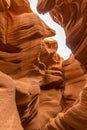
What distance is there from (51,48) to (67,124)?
1.71m

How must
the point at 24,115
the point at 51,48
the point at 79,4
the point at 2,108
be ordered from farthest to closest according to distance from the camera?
1. the point at 51,48
2. the point at 79,4
3. the point at 24,115
4. the point at 2,108

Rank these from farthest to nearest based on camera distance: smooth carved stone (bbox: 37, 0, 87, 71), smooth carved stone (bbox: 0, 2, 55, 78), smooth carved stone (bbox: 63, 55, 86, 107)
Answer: smooth carved stone (bbox: 63, 55, 86, 107) < smooth carved stone (bbox: 37, 0, 87, 71) < smooth carved stone (bbox: 0, 2, 55, 78)

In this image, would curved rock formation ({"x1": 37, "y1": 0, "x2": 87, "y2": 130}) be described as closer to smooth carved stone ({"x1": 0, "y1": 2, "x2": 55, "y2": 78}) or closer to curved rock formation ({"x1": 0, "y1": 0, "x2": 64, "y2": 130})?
curved rock formation ({"x1": 0, "y1": 0, "x2": 64, "y2": 130})

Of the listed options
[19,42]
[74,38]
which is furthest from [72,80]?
[19,42]

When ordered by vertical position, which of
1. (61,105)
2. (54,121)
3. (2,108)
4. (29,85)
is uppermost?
(2,108)

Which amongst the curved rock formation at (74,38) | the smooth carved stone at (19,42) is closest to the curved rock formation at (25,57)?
the smooth carved stone at (19,42)

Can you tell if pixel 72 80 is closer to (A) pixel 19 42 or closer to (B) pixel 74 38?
(B) pixel 74 38

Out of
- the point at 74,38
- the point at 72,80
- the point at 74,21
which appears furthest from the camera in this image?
the point at 72,80

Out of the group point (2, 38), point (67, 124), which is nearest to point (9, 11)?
point (2, 38)

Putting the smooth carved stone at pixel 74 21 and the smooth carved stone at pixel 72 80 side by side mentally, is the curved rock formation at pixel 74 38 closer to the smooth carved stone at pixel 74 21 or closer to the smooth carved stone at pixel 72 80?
the smooth carved stone at pixel 74 21

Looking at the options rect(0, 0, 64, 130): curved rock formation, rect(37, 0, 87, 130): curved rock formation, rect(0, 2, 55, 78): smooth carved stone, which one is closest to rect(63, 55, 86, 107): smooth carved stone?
rect(0, 0, 64, 130): curved rock formation

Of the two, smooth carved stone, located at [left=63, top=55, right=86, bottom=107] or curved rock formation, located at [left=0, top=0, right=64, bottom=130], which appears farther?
smooth carved stone, located at [left=63, top=55, right=86, bottom=107]

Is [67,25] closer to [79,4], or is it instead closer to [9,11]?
[79,4]

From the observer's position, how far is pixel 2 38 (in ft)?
9.82
